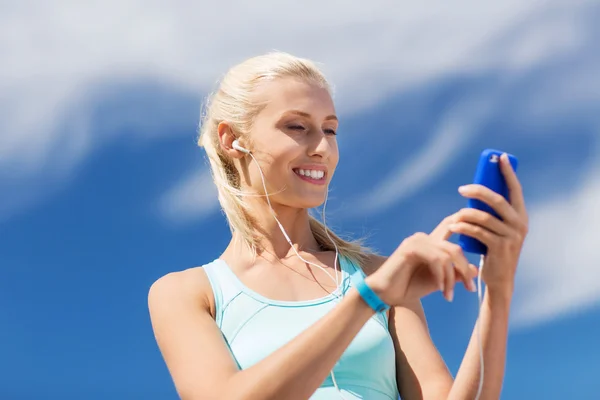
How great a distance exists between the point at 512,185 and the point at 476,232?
0.88ft

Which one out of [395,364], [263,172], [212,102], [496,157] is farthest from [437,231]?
[212,102]

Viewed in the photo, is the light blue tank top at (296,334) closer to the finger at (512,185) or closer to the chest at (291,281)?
the chest at (291,281)

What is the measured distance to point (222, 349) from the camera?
4.01m

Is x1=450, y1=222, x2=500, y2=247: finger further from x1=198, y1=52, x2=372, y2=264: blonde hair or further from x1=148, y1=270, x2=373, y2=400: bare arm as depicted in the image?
x1=198, y1=52, x2=372, y2=264: blonde hair

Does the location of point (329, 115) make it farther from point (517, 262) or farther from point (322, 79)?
point (517, 262)

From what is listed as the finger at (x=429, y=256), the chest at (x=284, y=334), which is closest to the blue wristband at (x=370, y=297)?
the finger at (x=429, y=256)

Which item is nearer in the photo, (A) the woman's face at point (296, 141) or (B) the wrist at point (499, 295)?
(B) the wrist at point (499, 295)

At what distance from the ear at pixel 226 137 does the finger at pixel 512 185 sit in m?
2.25

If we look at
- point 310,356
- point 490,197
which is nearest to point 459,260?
point 490,197

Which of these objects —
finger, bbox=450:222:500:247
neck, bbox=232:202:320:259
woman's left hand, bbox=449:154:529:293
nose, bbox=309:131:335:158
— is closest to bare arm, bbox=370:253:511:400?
woman's left hand, bbox=449:154:529:293

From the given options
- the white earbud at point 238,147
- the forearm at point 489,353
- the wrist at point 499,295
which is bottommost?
the forearm at point 489,353

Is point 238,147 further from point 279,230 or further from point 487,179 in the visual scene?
point 487,179

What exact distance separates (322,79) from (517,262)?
6.94 ft

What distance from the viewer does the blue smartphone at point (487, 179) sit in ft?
10.6
